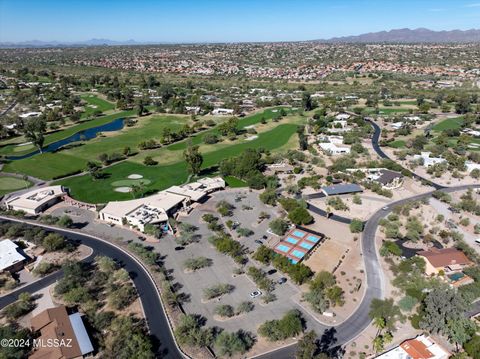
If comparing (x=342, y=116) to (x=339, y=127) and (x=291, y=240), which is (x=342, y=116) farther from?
(x=291, y=240)

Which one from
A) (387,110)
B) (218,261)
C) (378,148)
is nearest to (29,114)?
(218,261)

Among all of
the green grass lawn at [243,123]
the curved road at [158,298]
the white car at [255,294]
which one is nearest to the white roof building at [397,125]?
the green grass lawn at [243,123]

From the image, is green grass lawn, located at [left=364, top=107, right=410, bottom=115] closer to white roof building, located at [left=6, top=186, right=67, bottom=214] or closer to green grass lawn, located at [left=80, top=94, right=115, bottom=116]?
green grass lawn, located at [left=80, top=94, right=115, bottom=116]

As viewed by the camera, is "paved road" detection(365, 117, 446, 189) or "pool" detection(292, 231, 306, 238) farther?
"paved road" detection(365, 117, 446, 189)

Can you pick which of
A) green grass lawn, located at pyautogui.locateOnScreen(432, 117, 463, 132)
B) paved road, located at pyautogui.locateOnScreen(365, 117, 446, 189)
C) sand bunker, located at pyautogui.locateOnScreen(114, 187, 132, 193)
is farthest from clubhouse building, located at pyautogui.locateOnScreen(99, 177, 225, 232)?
green grass lawn, located at pyautogui.locateOnScreen(432, 117, 463, 132)

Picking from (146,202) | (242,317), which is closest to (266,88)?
(146,202)

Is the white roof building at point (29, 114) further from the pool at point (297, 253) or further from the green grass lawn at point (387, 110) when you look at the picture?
the green grass lawn at point (387, 110)

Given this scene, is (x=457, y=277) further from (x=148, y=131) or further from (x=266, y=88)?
(x=266, y=88)
